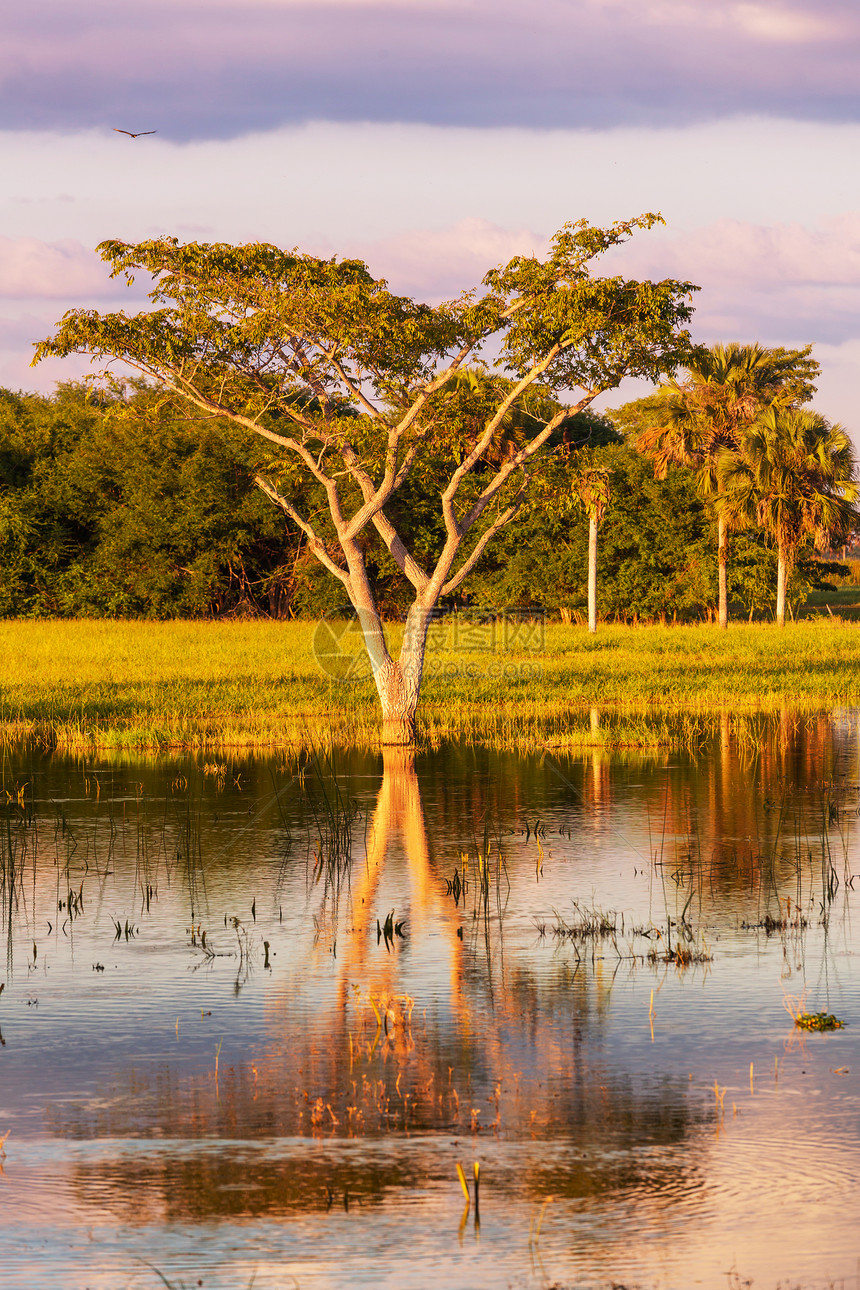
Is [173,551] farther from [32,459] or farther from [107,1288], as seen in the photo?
A: [107,1288]

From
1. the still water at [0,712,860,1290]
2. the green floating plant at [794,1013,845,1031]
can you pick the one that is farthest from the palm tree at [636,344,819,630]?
the green floating plant at [794,1013,845,1031]

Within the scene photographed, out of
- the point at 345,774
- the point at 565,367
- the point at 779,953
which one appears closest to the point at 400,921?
the point at 779,953

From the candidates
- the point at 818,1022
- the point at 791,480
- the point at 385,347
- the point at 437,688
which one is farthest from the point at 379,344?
the point at 791,480

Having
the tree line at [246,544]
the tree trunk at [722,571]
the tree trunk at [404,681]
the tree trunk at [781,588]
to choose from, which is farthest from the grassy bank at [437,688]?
the tree line at [246,544]

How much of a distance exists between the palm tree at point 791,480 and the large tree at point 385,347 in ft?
100

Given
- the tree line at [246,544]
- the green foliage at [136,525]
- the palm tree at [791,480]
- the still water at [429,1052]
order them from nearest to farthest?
1. the still water at [429,1052]
2. the palm tree at [791,480]
3. the tree line at [246,544]
4. the green foliage at [136,525]

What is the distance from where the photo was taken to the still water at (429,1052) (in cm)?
536

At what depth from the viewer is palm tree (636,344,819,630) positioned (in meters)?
54.1

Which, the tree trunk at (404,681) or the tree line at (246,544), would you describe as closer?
the tree trunk at (404,681)

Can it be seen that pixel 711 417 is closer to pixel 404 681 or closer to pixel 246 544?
pixel 246 544

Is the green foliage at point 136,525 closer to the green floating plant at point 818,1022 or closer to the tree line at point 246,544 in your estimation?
the tree line at point 246,544

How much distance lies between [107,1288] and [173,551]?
185 feet

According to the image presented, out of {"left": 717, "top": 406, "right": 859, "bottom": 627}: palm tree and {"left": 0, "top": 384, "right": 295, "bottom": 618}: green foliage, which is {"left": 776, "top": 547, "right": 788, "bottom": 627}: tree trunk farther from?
{"left": 0, "top": 384, "right": 295, "bottom": 618}: green foliage

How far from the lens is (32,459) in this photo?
63031 mm
